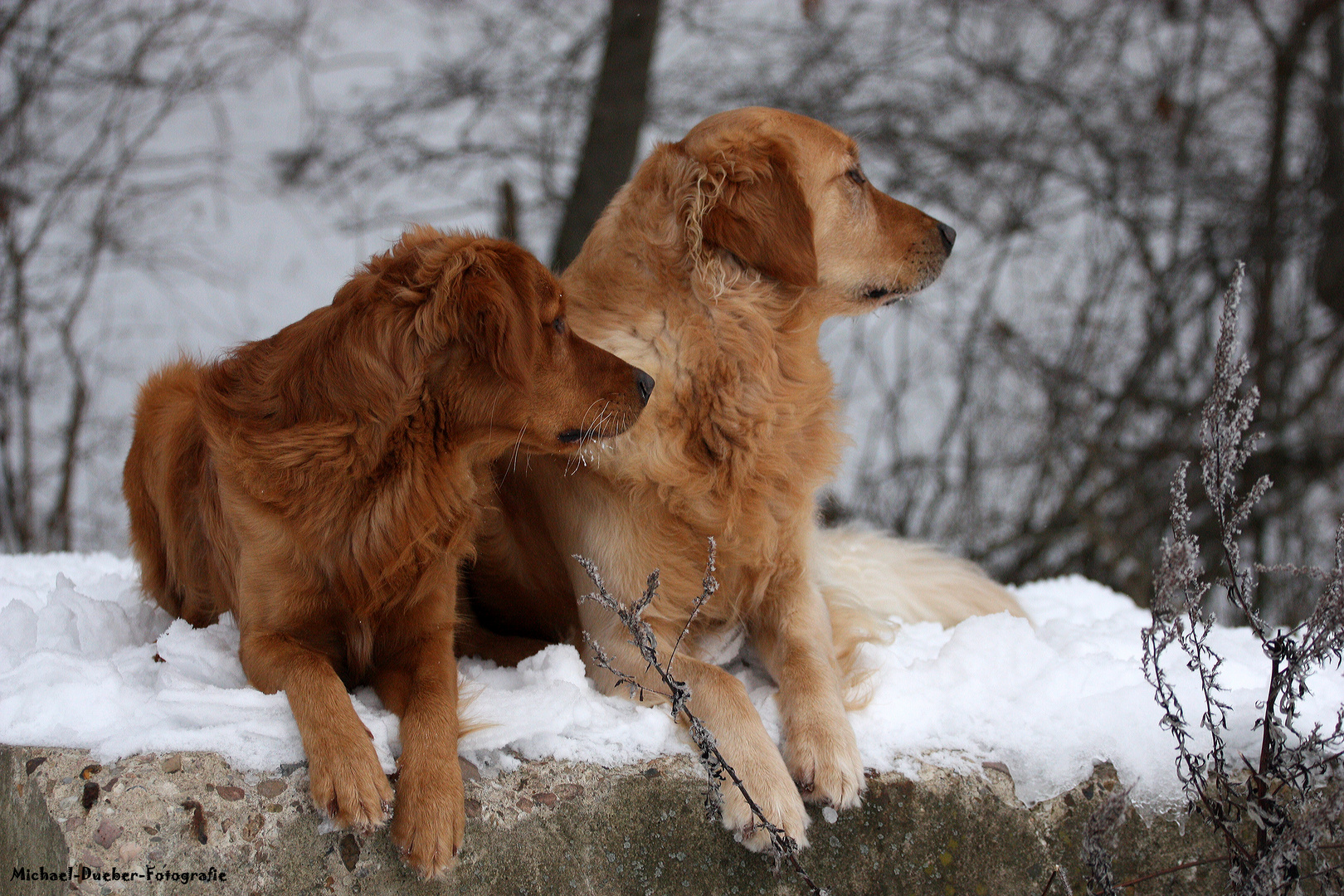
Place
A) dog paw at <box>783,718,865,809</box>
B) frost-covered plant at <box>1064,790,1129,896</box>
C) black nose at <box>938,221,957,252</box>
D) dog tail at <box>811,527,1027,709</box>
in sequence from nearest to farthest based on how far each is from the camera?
frost-covered plant at <box>1064,790,1129,896</box> < dog paw at <box>783,718,865,809</box> < black nose at <box>938,221,957,252</box> < dog tail at <box>811,527,1027,709</box>

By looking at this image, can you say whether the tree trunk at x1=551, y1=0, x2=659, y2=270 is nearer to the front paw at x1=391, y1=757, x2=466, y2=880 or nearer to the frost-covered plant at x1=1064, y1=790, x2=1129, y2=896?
the front paw at x1=391, y1=757, x2=466, y2=880

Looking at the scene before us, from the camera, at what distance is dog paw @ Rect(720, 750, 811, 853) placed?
210 cm

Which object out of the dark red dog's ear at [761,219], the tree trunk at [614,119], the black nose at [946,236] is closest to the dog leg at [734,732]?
the dark red dog's ear at [761,219]

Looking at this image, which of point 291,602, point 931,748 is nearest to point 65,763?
point 291,602

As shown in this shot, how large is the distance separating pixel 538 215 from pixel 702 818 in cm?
509

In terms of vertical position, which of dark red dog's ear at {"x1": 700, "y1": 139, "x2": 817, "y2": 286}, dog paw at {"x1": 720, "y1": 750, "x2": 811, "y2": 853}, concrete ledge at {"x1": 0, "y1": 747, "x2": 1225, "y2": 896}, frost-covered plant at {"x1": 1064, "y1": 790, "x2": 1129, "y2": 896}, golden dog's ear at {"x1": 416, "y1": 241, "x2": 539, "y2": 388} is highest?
dark red dog's ear at {"x1": 700, "y1": 139, "x2": 817, "y2": 286}

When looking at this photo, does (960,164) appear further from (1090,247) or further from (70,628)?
(70,628)

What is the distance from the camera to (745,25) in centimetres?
648

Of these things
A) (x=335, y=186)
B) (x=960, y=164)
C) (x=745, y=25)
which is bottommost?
(x=335, y=186)

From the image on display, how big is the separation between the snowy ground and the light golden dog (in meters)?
0.17

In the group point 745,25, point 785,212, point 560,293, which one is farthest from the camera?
point 745,25

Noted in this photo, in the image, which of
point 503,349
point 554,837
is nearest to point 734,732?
point 554,837

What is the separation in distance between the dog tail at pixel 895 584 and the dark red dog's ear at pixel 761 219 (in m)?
0.84

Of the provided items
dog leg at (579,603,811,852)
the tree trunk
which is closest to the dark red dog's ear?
dog leg at (579,603,811,852)
